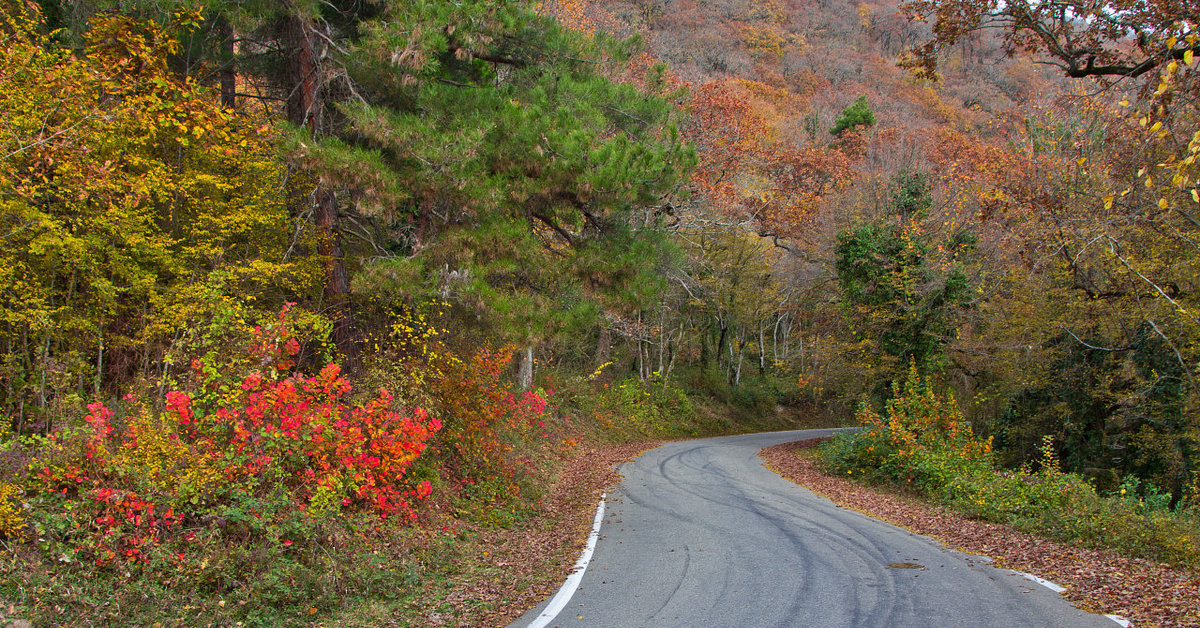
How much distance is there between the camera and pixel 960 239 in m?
22.6

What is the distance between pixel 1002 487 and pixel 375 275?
1020 cm

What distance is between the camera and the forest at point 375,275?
5.89 m

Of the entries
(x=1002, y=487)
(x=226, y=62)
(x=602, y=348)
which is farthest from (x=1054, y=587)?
(x=602, y=348)

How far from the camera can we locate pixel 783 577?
274 inches

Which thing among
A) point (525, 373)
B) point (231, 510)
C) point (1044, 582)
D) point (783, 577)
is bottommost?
point (525, 373)

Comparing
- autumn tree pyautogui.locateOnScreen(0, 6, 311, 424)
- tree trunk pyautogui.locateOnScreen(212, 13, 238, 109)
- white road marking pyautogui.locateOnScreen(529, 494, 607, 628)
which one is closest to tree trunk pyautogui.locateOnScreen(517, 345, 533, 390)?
tree trunk pyautogui.locateOnScreen(212, 13, 238, 109)

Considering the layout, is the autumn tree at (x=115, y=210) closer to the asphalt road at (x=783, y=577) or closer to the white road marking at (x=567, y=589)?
the white road marking at (x=567, y=589)

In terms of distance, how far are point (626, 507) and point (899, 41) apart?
323 ft

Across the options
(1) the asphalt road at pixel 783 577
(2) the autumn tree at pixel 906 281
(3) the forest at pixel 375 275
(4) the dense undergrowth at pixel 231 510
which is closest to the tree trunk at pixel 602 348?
(3) the forest at pixel 375 275

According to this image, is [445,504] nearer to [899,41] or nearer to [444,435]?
[444,435]

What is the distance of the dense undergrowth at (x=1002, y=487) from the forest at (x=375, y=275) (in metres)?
0.10

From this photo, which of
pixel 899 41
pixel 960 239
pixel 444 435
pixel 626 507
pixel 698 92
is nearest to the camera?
pixel 444 435

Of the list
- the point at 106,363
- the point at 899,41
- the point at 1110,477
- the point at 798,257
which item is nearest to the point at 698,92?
the point at 798,257

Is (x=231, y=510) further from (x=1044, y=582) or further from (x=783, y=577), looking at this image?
(x=1044, y=582)
